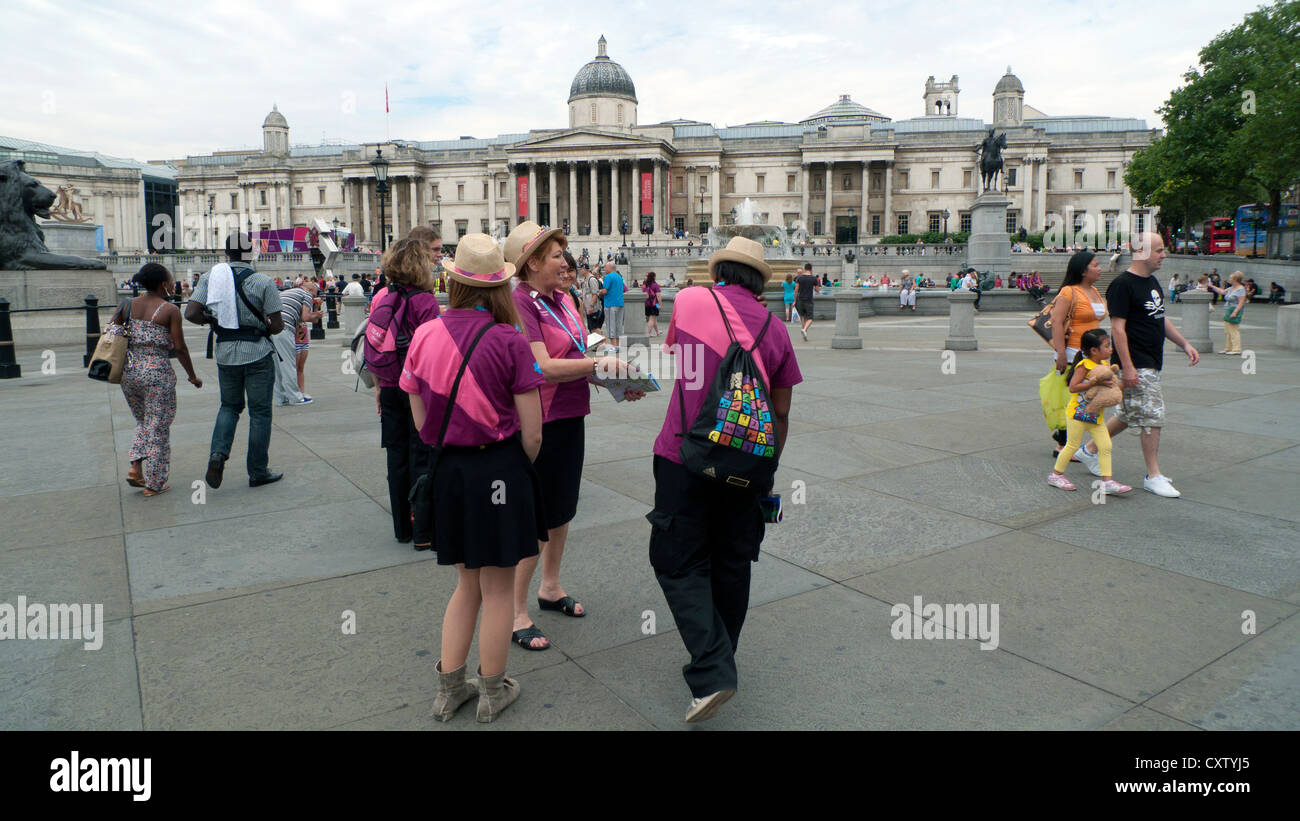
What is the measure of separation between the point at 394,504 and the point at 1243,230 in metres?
58.9

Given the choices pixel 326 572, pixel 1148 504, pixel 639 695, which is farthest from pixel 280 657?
pixel 1148 504

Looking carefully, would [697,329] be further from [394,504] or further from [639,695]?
[394,504]

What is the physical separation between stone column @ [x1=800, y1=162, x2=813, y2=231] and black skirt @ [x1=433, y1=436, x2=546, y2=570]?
304ft

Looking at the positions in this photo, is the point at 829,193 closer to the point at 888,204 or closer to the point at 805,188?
the point at 805,188

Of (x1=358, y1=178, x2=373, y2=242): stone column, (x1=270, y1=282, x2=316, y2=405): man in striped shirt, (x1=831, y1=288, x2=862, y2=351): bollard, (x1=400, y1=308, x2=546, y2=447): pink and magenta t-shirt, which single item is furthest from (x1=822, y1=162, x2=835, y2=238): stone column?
(x1=400, y1=308, x2=546, y2=447): pink and magenta t-shirt

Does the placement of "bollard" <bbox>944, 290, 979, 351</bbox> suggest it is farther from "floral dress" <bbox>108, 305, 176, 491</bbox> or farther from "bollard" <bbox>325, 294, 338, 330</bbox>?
"bollard" <bbox>325, 294, 338, 330</bbox>

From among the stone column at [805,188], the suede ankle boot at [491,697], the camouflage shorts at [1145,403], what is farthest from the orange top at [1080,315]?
the stone column at [805,188]

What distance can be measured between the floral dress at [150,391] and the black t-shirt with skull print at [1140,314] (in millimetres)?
7851

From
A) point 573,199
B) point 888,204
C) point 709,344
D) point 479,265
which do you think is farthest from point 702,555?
point 888,204

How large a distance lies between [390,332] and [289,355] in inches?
274

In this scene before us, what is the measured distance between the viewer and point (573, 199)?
92.6m

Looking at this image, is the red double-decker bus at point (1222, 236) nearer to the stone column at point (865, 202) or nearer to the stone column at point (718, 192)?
the stone column at point (865, 202)

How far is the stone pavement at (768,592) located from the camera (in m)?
3.68

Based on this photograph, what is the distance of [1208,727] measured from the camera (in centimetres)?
344
